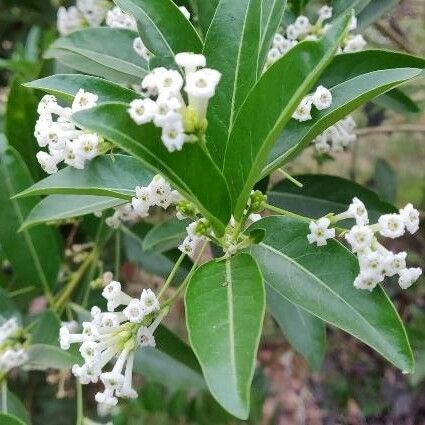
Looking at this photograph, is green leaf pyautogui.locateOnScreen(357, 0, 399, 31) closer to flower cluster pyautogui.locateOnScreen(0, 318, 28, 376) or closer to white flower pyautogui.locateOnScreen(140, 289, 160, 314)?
white flower pyautogui.locateOnScreen(140, 289, 160, 314)

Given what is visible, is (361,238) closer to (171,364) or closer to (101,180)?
(101,180)

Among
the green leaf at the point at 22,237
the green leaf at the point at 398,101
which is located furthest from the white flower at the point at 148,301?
the green leaf at the point at 398,101

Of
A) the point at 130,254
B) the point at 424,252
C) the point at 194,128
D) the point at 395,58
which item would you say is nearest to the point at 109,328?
the point at 194,128

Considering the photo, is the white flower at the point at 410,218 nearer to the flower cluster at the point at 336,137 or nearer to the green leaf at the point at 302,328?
the flower cluster at the point at 336,137

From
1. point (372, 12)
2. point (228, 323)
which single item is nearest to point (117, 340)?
point (228, 323)

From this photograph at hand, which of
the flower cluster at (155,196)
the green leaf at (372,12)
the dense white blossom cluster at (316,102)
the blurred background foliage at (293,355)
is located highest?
the dense white blossom cluster at (316,102)
